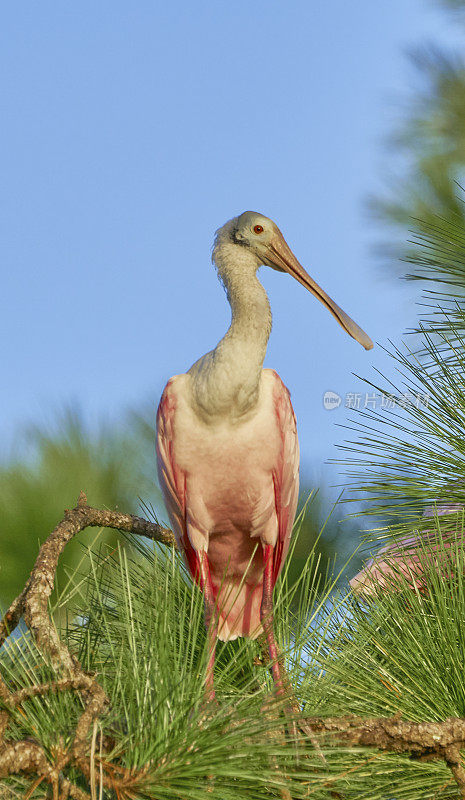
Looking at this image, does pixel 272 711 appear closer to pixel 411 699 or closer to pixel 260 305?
pixel 411 699

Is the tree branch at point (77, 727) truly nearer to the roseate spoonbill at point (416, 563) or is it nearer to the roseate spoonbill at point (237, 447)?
the roseate spoonbill at point (416, 563)

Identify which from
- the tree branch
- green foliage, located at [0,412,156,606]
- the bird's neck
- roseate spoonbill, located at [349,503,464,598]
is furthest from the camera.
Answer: green foliage, located at [0,412,156,606]

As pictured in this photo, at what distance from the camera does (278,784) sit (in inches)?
29.9

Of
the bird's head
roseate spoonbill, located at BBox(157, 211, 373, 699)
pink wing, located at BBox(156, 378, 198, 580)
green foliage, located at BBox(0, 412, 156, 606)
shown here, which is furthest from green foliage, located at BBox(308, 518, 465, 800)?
green foliage, located at BBox(0, 412, 156, 606)

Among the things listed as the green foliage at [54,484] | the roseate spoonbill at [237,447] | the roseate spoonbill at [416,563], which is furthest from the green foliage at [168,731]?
the green foliage at [54,484]

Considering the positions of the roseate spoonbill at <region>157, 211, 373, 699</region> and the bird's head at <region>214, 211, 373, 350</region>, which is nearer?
Result: the roseate spoonbill at <region>157, 211, 373, 699</region>

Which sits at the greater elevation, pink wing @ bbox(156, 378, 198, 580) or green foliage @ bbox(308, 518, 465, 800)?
pink wing @ bbox(156, 378, 198, 580)

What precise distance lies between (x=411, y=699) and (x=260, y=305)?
78 cm

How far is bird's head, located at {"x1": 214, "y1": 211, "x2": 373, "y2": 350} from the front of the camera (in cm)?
169

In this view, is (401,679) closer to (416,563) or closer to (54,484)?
(416,563)

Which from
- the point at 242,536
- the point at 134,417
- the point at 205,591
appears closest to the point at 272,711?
the point at 205,591

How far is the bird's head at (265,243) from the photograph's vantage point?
169cm

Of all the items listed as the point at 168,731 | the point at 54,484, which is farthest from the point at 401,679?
the point at 54,484

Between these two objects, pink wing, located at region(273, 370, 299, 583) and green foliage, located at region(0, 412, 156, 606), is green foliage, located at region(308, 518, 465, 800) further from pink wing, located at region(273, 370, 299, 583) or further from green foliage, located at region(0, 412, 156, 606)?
green foliage, located at region(0, 412, 156, 606)
